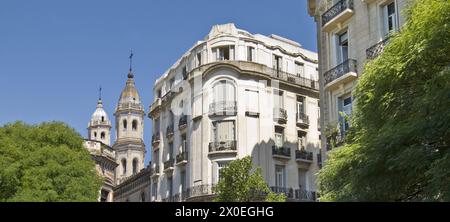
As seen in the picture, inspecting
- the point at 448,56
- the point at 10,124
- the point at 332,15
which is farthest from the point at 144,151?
the point at 448,56

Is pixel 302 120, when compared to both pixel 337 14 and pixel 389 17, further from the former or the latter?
pixel 389 17

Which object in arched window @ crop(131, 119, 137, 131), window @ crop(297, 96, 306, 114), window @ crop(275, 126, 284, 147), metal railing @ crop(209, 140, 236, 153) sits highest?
arched window @ crop(131, 119, 137, 131)

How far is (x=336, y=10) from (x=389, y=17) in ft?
11.0

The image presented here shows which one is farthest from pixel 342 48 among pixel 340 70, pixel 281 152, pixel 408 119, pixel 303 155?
pixel 303 155

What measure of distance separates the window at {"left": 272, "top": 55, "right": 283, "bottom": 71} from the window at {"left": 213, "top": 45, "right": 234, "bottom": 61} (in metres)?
3.19

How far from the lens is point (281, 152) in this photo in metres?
45.3

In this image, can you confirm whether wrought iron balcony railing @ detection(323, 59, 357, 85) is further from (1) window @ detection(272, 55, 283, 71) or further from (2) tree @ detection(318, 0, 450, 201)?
(1) window @ detection(272, 55, 283, 71)

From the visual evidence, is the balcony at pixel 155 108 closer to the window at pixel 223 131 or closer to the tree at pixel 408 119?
the window at pixel 223 131

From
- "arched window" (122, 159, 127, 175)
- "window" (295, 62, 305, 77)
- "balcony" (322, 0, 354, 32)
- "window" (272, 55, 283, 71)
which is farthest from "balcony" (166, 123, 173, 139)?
"arched window" (122, 159, 127, 175)

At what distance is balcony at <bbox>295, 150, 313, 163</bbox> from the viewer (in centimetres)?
4603

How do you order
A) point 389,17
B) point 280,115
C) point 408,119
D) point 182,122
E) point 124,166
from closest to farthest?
point 408,119 → point 389,17 → point 280,115 → point 182,122 → point 124,166

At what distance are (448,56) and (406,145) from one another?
7.55ft

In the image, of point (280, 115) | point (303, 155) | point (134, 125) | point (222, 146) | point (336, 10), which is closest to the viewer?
point (336, 10)
